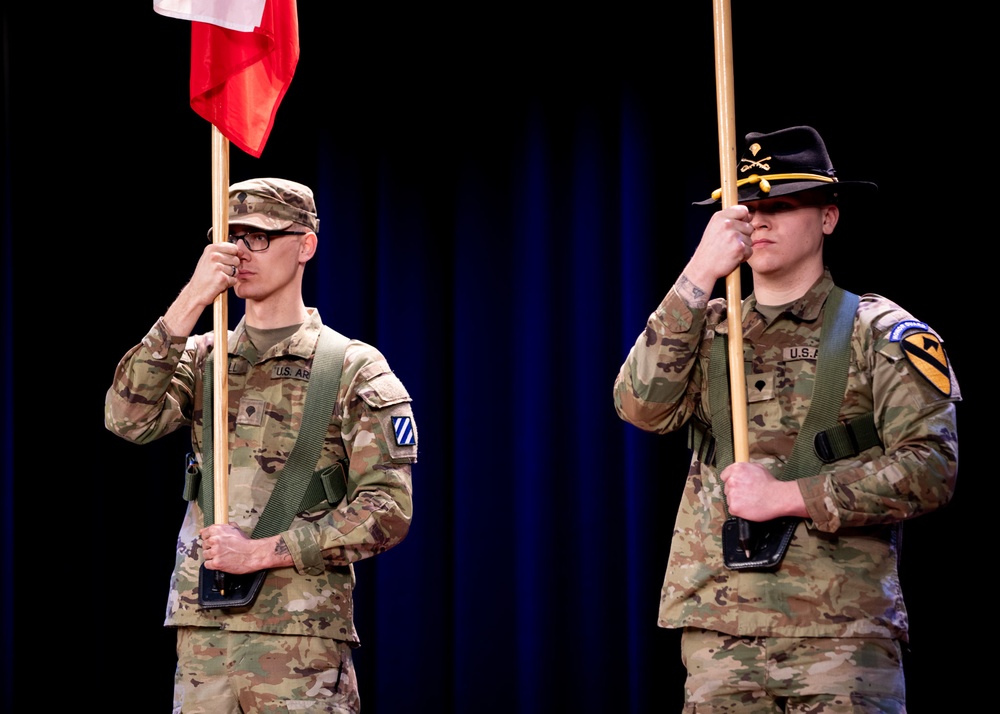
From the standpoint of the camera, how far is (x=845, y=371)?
2320 millimetres

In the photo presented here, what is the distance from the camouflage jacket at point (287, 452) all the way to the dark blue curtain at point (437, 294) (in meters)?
1.59

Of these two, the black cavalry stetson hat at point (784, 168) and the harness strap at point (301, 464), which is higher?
the black cavalry stetson hat at point (784, 168)

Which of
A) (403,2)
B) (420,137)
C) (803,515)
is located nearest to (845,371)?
(803,515)

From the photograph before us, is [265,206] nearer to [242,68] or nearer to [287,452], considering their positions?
[242,68]

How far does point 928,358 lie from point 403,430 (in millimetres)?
1141

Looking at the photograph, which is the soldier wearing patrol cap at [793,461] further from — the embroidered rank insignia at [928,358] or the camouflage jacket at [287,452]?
the camouflage jacket at [287,452]

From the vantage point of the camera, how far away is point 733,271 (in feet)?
7.80

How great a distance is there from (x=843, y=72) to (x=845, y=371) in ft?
5.84

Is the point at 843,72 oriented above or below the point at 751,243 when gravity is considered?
above

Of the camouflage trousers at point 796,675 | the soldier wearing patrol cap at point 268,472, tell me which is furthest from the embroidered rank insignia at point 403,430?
the camouflage trousers at point 796,675

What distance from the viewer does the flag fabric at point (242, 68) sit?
2.84 meters

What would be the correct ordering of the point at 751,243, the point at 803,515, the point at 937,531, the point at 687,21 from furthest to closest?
the point at 687,21 → the point at 937,531 → the point at 751,243 → the point at 803,515

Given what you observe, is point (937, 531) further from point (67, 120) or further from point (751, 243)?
point (67, 120)

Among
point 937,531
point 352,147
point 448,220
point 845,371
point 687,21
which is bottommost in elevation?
point 937,531
